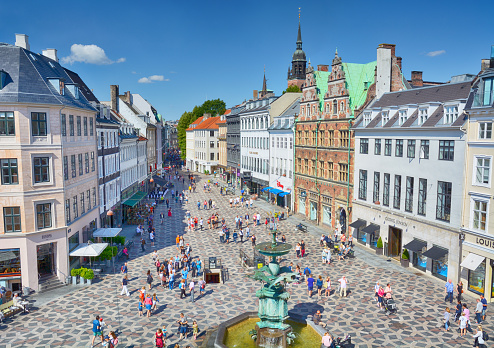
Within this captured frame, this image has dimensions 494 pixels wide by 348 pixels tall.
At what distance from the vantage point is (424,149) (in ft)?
99.0

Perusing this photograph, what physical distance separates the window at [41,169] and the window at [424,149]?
2704 cm

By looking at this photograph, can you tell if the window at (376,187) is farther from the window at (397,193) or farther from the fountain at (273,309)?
the fountain at (273,309)

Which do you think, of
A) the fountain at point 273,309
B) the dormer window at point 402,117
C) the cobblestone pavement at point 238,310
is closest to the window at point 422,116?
the dormer window at point 402,117

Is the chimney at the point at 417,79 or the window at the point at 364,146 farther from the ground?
the chimney at the point at 417,79

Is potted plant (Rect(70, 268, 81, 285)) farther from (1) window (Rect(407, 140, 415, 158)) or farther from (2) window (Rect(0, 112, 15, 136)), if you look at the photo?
(1) window (Rect(407, 140, 415, 158))

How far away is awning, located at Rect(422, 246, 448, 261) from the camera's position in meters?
27.8

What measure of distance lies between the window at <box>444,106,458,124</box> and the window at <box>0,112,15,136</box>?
2918 cm

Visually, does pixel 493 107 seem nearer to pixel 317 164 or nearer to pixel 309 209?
pixel 317 164

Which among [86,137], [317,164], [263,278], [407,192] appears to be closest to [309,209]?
[317,164]

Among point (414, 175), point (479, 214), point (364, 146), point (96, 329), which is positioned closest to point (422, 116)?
point (414, 175)

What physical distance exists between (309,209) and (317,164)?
5.91m

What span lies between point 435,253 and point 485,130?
9.17m

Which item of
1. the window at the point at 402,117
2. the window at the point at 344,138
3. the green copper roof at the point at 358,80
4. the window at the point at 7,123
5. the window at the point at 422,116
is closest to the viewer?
the window at the point at 7,123

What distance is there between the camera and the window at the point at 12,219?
2547cm
